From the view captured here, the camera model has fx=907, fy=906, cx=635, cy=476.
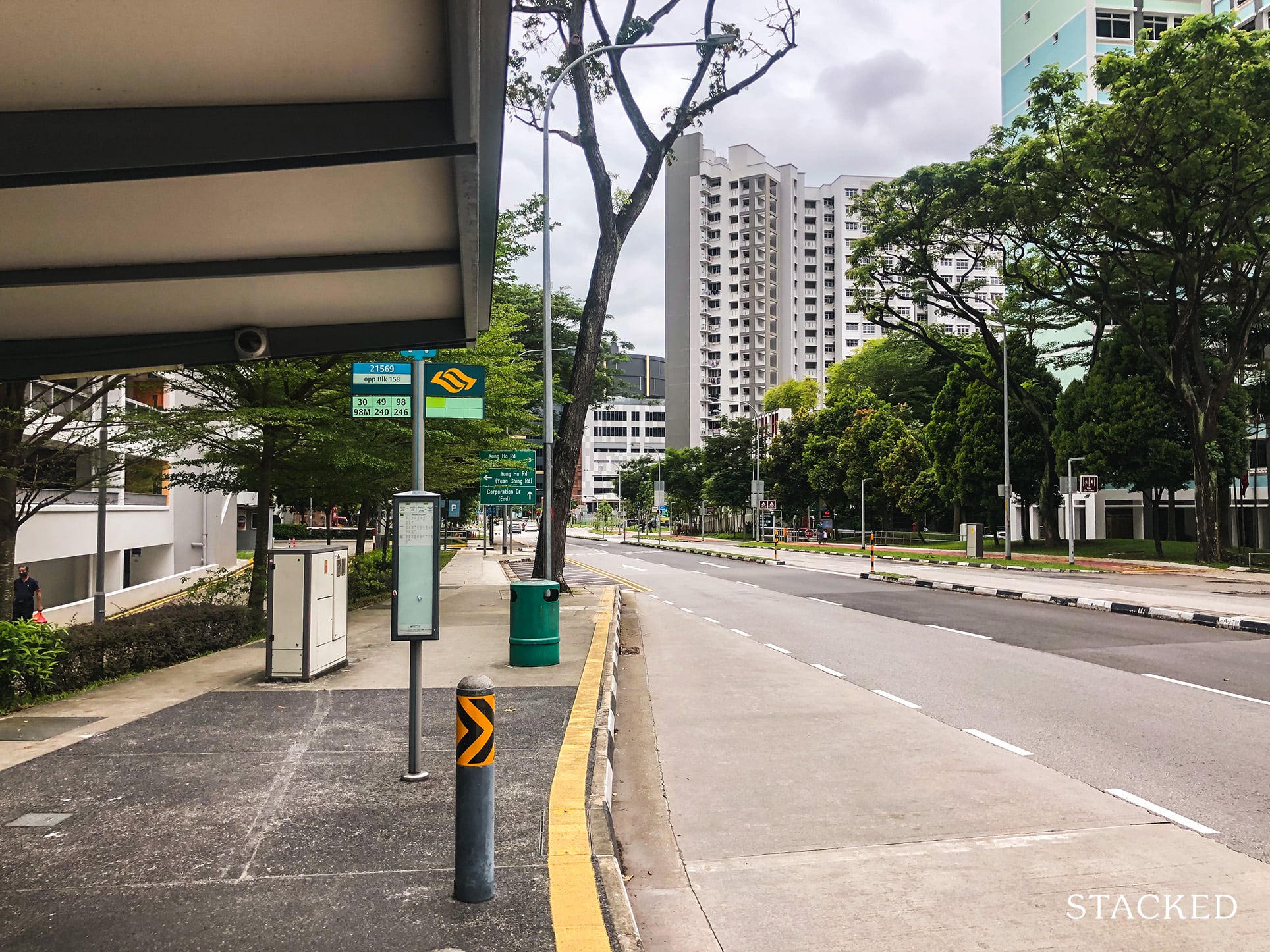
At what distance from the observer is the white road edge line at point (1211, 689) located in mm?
9102

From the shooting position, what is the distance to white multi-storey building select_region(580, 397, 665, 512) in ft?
477

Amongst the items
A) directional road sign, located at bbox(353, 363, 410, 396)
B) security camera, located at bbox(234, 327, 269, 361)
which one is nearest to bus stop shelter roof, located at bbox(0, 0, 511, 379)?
security camera, located at bbox(234, 327, 269, 361)

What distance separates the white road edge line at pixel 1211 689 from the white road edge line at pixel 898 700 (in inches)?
128

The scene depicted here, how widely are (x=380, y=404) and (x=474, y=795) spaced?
3228mm

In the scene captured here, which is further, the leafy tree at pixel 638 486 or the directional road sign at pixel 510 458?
the leafy tree at pixel 638 486

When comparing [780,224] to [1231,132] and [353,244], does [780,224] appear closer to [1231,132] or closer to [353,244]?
[1231,132]

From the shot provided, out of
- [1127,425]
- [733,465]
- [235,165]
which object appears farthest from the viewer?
[733,465]

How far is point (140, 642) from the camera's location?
1048cm

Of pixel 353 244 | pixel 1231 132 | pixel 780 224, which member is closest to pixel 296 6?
pixel 353 244

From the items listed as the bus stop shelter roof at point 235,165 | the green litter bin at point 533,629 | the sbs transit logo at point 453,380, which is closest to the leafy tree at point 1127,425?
the green litter bin at point 533,629

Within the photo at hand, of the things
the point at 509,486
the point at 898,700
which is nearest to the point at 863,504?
the point at 509,486

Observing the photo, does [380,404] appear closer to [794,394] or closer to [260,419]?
[260,419]

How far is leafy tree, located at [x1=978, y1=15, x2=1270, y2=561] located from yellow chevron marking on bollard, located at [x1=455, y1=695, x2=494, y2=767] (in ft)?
100

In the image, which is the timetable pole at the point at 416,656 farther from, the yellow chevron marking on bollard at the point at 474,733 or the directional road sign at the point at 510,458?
the directional road sign at the point at 510,458
